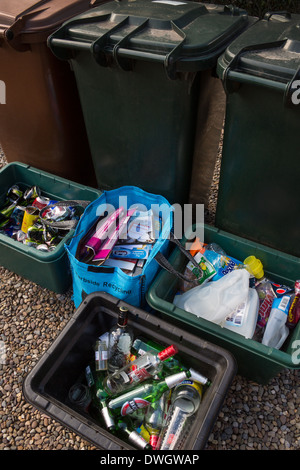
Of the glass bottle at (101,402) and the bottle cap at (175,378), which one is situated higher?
the bottle cap at (175,378)

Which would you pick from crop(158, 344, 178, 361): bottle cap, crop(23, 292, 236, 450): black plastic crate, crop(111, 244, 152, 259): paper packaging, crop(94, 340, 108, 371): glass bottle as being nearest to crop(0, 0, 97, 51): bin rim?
crop(111, 244, 152, 259): paper packaging

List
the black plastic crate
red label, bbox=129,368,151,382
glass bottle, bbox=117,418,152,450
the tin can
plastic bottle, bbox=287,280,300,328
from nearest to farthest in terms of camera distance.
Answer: the black plastic crate
glass bottle, bbox=117,418,152,450
red label, bbox=129,368,151,382
plastic bottle, bbox=287,280,300,328
the tin can

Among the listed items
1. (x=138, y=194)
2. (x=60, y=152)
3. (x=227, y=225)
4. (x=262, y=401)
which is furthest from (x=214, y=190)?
(x=262, y=401)

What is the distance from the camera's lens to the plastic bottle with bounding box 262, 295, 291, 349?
1.88 m

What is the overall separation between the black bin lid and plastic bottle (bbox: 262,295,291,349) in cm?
128

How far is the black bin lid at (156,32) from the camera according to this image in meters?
1.72

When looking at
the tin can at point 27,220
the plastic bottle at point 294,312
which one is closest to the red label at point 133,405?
the plastic bottle at point 294,312

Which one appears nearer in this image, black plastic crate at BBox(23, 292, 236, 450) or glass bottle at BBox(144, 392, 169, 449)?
black plastic crate at BBox(23, 292, 236, 450)

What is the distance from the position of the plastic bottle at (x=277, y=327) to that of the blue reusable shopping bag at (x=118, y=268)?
2.20 ft

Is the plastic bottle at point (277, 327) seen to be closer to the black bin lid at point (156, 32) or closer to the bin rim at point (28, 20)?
the black bin lid at point (156, 32)

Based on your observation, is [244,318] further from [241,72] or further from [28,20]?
[28,20]

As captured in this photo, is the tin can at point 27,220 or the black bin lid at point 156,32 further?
the tin can at point 27,220

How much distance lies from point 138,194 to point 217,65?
0.87 meters

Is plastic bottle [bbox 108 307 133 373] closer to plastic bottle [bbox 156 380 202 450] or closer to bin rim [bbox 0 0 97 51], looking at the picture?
plastic bottle [bbox 156 380 202 450]
